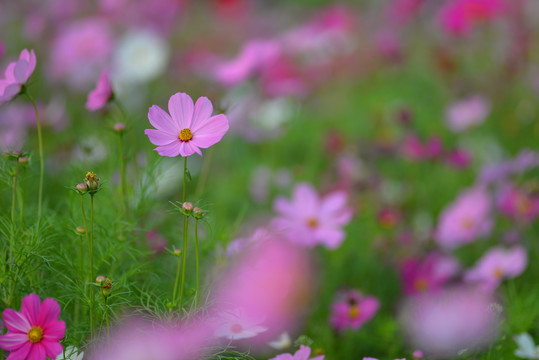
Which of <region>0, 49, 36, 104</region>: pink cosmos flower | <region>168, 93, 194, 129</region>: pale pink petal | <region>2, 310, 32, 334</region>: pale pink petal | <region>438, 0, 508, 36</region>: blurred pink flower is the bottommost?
<region>2, 310, 32, 334</region>: pale pink petal

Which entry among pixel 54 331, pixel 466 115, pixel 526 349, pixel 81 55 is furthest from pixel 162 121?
pixel 81 55

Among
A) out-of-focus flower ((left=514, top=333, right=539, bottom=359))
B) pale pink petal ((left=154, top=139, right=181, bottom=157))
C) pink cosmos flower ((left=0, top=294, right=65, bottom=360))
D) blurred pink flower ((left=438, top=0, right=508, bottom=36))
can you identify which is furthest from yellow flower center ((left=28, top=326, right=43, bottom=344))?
blurred pink flower ((left=438, top=0, right=508, bottom=36))

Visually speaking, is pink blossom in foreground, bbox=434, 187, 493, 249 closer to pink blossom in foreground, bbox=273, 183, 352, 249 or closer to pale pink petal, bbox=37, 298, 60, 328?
pink blossom in foreground, bbox=273, 183, 352, 249

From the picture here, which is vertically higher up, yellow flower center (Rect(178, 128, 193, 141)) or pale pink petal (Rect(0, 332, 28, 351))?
yellow flower center (Rect(178, 128, 193, 141))

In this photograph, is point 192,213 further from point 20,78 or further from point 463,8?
point 463,8

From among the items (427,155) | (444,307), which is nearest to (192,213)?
(444,307)

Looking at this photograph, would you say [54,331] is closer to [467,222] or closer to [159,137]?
[159,137]

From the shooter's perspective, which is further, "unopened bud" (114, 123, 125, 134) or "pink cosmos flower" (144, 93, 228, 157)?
"unopened bud" (114, 123, 125, 134)

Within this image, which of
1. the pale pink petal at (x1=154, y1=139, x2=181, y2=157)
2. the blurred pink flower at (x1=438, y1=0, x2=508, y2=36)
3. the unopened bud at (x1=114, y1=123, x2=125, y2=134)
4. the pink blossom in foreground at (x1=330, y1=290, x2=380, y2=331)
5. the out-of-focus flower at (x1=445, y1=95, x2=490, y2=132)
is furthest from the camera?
the blurred pink flower at (x1=438, y1=0, x2=508, y2=36)
